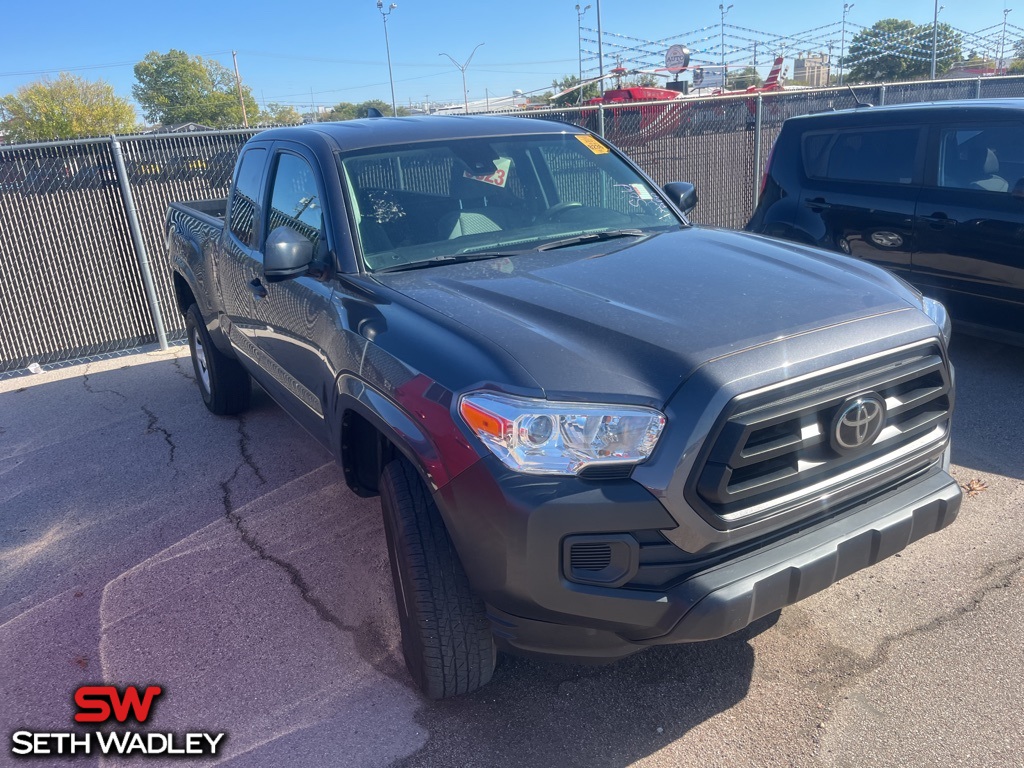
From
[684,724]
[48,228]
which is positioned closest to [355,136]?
[684,724]

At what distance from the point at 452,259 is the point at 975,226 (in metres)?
3.73

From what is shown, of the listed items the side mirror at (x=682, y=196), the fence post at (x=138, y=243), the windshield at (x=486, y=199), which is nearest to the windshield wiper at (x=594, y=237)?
the windshield at (x=486, y=199)

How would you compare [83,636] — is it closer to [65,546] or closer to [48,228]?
[65,546]

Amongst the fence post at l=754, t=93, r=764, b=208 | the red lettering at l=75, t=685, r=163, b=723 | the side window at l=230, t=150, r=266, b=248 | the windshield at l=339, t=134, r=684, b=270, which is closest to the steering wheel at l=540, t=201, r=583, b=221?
the windshield at l=339, t=134, r=684, b=270

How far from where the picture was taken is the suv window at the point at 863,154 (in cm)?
571

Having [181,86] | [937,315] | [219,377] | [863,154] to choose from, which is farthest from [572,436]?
[181,86]

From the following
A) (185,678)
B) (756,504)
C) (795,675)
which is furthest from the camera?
(185,678)

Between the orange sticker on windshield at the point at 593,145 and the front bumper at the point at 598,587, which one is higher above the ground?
the orange sticker on windshield at the point at 593,145

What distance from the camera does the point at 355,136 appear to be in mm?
3652

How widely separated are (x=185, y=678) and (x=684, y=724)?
177 centimetres

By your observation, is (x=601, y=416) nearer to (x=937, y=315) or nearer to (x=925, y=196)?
(x=937, y=315)

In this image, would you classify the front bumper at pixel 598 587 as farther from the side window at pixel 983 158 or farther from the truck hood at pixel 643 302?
the side window at pixel 983 158

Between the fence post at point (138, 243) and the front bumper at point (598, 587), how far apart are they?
20.9ft

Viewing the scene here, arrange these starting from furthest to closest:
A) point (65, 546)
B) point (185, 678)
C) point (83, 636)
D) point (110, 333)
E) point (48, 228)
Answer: point (110, 333) < point (48, 228) < point (65, 546) < point (83, 636) < point (185, 678)
